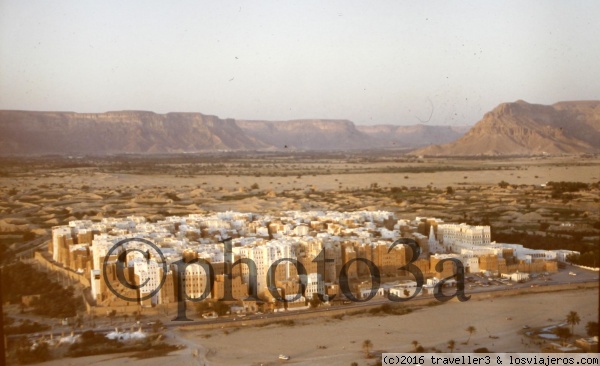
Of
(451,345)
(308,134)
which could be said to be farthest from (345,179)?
(308,134)

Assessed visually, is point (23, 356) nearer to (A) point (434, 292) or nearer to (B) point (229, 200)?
(A) point (434, 292)

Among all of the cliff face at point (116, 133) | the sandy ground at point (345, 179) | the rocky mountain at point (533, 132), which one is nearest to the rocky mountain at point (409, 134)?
the cliff face at point (116, 133)

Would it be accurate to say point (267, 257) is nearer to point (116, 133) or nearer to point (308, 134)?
point (116, 133)

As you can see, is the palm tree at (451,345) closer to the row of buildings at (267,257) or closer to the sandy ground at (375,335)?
the sandy ground at (375,335)

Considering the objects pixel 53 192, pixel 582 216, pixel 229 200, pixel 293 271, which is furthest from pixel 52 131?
pixel 293 271

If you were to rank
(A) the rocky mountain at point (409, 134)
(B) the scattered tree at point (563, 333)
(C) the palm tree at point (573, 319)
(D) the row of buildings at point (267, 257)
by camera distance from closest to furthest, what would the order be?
(B) the scattered tree at point (563, 333) < (C) the palm tree at point (573, 319) < (D) the row of buildings at point (267, 257) < (A) the rocky mountain at point (409, 134)

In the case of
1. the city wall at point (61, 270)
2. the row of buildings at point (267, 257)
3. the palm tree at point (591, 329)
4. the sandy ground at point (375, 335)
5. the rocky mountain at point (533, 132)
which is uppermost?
the rocky mountain at point (533, 132)
